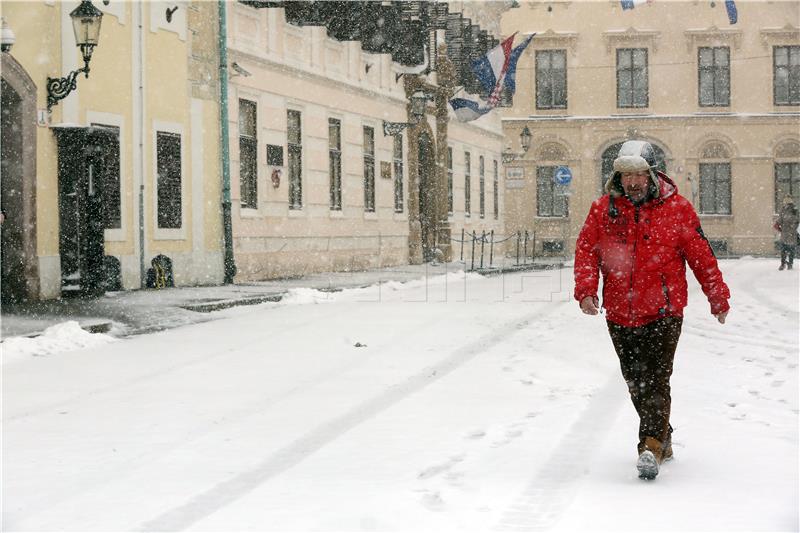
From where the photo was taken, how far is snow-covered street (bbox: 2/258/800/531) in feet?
17.8

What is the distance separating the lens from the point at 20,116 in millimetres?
17219

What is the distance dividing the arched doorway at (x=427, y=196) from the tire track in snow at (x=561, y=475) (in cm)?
2599

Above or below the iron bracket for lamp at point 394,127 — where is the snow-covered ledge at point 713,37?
above

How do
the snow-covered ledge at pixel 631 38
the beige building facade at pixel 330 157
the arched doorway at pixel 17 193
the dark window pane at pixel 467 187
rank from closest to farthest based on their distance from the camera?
the arched doorway at pixel 17 193, the beige building facade at pixel 330 157, the dark window pane at pixel 467 187, the snow-covered ledge at pixel 631 38

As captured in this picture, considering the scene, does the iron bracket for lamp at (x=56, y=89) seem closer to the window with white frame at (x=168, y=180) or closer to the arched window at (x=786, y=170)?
the window with white frame at (x=168, y=180)

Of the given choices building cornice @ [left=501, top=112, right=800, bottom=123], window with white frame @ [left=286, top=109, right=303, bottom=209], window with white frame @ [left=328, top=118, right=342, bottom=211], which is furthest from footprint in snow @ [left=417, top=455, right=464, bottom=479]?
building cornice @ [left=501, top=112, right=800, bottom=123]

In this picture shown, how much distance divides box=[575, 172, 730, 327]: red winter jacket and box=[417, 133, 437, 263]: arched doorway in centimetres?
2812

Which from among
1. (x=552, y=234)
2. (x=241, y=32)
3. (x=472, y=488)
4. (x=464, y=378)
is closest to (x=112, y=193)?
(x=241, y=32)

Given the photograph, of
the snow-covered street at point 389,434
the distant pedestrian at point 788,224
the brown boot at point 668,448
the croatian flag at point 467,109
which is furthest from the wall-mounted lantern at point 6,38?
the distant pedestrian at point 788,224

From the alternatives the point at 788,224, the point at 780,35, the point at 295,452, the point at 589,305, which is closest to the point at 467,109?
the point at 788,224

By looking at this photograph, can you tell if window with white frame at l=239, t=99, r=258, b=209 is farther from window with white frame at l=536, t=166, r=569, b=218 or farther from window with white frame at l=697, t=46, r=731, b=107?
window with white frame at l=697, t=46, r=731, b=107

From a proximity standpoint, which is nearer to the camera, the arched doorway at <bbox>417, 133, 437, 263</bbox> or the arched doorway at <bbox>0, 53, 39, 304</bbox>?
the arched doorway at <bbox>0, 53, 39, 304</bbox>

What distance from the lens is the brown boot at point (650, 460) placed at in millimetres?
5938

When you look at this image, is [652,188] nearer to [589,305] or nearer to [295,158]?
[589,305]
